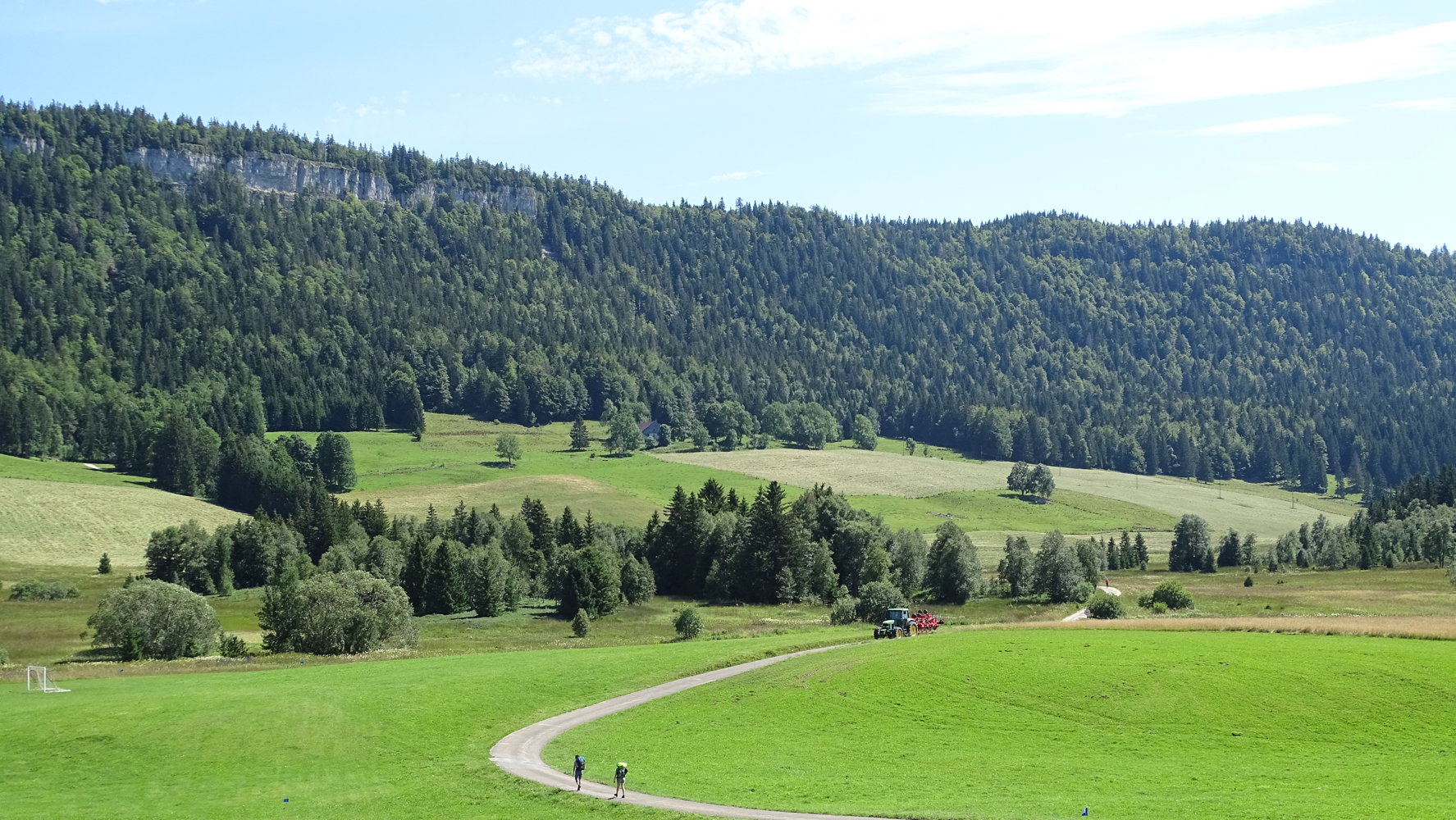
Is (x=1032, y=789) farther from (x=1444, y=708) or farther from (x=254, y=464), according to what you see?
(x=254, y=464)

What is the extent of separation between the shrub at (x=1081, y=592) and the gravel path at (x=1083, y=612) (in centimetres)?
210

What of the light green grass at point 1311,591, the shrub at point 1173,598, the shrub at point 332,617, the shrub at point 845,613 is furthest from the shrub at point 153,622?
the shrub at point 1173,598

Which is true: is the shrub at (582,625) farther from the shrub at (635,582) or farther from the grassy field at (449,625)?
the shrub at (635,582)

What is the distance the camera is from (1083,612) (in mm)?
109562

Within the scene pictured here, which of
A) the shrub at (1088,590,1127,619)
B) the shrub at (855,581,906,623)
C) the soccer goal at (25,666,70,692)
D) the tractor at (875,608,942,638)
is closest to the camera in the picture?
the soccer goal at (25,666,70,692)

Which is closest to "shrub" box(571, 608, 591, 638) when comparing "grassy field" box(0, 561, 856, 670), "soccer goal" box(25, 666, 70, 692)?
"grassy field" box(0, 561, 856, 670)

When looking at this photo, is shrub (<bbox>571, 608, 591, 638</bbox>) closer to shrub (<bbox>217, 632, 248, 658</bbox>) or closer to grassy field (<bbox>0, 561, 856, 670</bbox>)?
grassy field (<bbox>0, 561, 856, 670</bbox>)

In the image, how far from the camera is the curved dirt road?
42750 mm

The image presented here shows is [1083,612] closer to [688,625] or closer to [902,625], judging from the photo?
[902,625]

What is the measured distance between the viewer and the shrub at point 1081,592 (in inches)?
4705

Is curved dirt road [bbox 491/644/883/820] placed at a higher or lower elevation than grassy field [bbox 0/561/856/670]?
higher

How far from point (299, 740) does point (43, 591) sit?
255 ft

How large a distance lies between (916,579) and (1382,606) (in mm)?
43945

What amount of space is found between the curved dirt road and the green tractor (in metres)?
13.9
